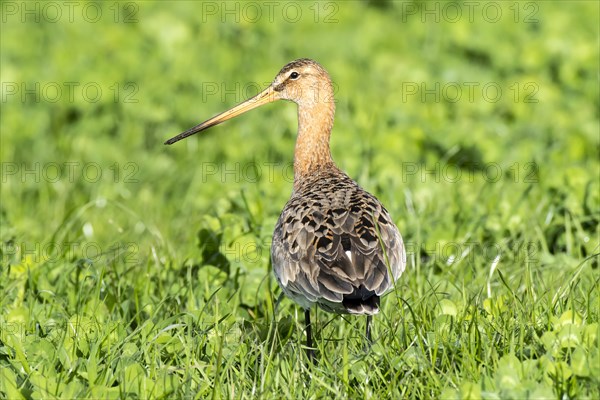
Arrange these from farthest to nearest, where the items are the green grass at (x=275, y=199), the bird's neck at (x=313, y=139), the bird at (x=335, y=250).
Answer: the bird's neck at (x=313, y=139), the bird at (x=335, y=250), the green grass at (x=275, y=199)

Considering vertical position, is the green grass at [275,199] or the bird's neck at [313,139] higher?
the bird's neck at [313,139]

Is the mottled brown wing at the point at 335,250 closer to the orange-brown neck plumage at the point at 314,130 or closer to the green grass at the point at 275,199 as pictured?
the green grass at the point at 275,199

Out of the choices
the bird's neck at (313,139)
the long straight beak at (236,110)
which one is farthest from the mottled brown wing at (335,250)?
the long straight beak at (236,110)

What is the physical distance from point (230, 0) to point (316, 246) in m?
8.08

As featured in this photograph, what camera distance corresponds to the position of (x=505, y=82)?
1029cm

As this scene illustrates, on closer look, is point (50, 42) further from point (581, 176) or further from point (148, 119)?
point (581, 176)

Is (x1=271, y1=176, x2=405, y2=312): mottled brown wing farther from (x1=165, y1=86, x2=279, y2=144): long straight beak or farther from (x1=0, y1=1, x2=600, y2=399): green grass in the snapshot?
(x1=165, y1=86, x2=279, y2=144): long straight beak

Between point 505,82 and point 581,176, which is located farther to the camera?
point 505,82

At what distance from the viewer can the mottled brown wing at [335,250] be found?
4.80 meters

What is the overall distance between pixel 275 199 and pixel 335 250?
2319 mm

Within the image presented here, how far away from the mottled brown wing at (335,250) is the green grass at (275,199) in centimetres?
21

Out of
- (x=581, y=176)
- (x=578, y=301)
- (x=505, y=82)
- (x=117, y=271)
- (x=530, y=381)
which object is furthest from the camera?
(x=505, y=82)

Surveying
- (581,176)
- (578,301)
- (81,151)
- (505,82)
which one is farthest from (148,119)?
(578,301)

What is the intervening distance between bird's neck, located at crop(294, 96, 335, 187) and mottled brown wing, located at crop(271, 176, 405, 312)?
737 mm
